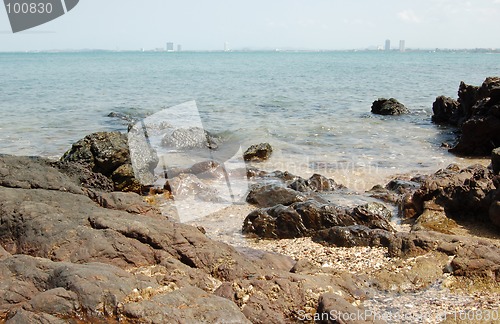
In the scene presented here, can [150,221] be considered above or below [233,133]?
above

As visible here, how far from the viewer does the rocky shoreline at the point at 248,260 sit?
4746mm

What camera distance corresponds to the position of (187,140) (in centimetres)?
1847

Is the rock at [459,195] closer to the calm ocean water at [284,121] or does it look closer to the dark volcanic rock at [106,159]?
the calm ocean water at [284,121]

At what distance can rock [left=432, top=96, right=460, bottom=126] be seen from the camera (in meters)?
25.0

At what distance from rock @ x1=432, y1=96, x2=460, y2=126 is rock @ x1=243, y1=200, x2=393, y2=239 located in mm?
17721

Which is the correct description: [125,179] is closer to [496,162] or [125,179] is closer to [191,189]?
[191,189]

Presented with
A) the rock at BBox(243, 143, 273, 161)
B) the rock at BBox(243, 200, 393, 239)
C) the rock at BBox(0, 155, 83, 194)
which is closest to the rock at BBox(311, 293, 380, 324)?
the rock at BBox(243, 200, 393, 239)

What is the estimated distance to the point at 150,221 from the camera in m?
6.65

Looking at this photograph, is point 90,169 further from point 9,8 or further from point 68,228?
point 68,228

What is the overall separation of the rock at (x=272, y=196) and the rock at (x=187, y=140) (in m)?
7.09

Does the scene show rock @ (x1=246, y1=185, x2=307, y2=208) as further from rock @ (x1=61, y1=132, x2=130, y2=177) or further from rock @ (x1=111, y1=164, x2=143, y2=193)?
rock @ (x1=61, y1=132, x2=130, y2=177)

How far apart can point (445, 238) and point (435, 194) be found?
278 centimetres

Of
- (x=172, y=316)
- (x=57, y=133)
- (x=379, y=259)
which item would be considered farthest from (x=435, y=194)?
(x=57, y=133)

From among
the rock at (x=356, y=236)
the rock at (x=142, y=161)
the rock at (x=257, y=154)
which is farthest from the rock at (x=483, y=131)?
the rock at (x=142, y=161)
